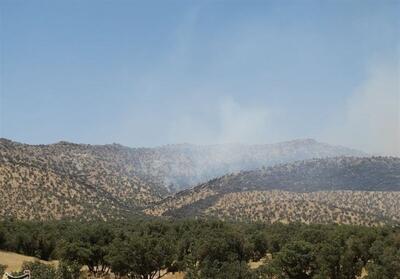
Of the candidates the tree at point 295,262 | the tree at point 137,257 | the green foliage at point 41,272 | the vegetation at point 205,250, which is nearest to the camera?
the green foliage at point 41,272

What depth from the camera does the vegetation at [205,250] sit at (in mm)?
75438

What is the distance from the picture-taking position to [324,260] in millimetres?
80000

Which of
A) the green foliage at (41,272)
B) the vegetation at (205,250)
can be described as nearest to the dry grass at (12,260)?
the vegetation at (205,250)

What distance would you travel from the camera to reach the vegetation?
247 ft

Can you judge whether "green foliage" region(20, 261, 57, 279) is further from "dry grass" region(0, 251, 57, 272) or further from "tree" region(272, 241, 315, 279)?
"tree" region(272, 241, 315, 279)

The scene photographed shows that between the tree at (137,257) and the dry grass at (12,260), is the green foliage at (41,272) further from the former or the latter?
the dry grass at (12,260)

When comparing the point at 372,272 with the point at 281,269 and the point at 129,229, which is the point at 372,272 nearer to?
the point at 281,269

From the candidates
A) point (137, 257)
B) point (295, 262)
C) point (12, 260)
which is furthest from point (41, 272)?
point (12, 260)

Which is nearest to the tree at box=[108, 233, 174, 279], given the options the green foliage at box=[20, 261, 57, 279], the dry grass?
the green foliage at box=[20, 261, 57, 279]

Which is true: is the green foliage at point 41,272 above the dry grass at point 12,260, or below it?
above

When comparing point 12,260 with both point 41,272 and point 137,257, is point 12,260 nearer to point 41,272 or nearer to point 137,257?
point 137,257

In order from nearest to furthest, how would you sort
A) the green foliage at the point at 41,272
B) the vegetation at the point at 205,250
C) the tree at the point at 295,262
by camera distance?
the green foliage at the point at 41,272 < the vegetation at the point at 205,250 < the tree at the point at 295,262

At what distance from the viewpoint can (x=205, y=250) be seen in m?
92.5

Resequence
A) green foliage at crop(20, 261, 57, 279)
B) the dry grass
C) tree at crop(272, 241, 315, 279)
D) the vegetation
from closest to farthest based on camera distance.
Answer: green foliage at crop(20, 261, 57, 279) → the vegetation → tree at crop(272, 241, 315, 279) → the dry grass
